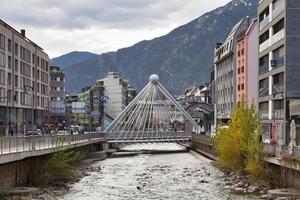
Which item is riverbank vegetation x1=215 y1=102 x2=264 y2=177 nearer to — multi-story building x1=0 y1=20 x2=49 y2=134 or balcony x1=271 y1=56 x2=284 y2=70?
balcony x1=271 y1=56 x2=284 y2=70

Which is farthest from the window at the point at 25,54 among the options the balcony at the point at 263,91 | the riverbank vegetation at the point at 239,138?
the riverbank vegetation at the point at 239,138

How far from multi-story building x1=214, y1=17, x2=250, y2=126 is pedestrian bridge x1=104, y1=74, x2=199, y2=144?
8.70 metres

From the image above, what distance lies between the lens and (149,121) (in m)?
148

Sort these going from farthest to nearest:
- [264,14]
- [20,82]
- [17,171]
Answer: [20,82] → [264,14] → [17,171]

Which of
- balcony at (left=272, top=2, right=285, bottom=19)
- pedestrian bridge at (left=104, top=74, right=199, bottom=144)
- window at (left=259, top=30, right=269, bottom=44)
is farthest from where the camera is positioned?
pedestrian bridge at (left=104, top=74, right=199, bottom=144)

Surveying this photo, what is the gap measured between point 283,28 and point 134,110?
2815 inches

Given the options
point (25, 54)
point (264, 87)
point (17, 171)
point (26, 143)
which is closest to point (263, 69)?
point (264, 87)

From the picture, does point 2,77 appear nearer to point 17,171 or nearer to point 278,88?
point 278,88

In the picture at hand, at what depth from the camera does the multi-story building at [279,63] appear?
81.8 meters

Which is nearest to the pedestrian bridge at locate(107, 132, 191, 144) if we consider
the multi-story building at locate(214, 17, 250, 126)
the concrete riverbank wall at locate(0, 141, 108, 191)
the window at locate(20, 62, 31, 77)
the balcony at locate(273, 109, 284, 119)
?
the multi-story building at locate(214, 17, 250, 126)

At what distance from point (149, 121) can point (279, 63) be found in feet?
210

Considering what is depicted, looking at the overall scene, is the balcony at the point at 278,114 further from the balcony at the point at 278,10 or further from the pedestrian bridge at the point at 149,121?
the pedestrian bridge at the point at 149,121

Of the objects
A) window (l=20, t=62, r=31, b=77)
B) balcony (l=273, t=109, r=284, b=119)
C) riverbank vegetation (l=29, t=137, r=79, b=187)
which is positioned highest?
window (l=20, t=62, r=31, b=77)

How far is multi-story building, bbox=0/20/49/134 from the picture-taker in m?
113
